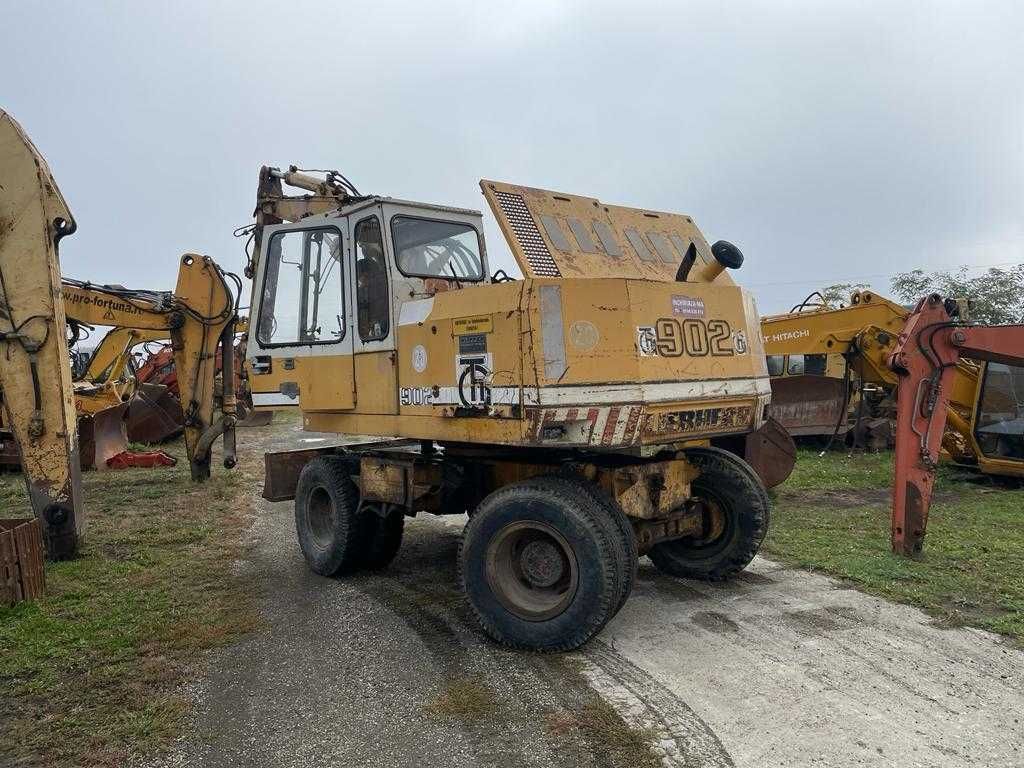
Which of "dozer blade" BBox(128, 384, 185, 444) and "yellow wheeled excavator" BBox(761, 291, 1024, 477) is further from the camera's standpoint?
"dozer blade" BBox(128, 384, 185, 444)

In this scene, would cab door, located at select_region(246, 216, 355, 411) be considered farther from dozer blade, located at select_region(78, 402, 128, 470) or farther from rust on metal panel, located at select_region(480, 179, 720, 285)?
dozer blade, located at select_region(78, 402, 128, 470)

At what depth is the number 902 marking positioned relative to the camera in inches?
179

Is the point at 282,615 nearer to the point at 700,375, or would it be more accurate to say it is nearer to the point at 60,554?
the point at 60,554

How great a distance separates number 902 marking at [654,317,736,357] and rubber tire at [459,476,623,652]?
0.99 m

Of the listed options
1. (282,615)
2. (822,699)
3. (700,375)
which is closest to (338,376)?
(282,615)

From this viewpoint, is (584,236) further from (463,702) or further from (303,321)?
(463,702)

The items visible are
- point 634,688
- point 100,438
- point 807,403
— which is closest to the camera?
point 634,688

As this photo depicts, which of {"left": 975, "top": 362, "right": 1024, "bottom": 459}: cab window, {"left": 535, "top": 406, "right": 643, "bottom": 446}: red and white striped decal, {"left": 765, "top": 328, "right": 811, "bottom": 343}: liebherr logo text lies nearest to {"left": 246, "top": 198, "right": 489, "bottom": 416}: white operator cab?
{"left": 535, "top": 406, "right": 643, "bottom": 446}: red and white striped decal

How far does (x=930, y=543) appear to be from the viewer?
6605 mm

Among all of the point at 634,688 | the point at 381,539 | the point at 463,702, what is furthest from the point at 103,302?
the point at 634,688

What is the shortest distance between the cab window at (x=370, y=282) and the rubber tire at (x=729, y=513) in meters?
2.39

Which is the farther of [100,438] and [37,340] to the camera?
[100,438]

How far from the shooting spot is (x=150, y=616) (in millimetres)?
5160

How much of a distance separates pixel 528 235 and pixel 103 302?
624cm
